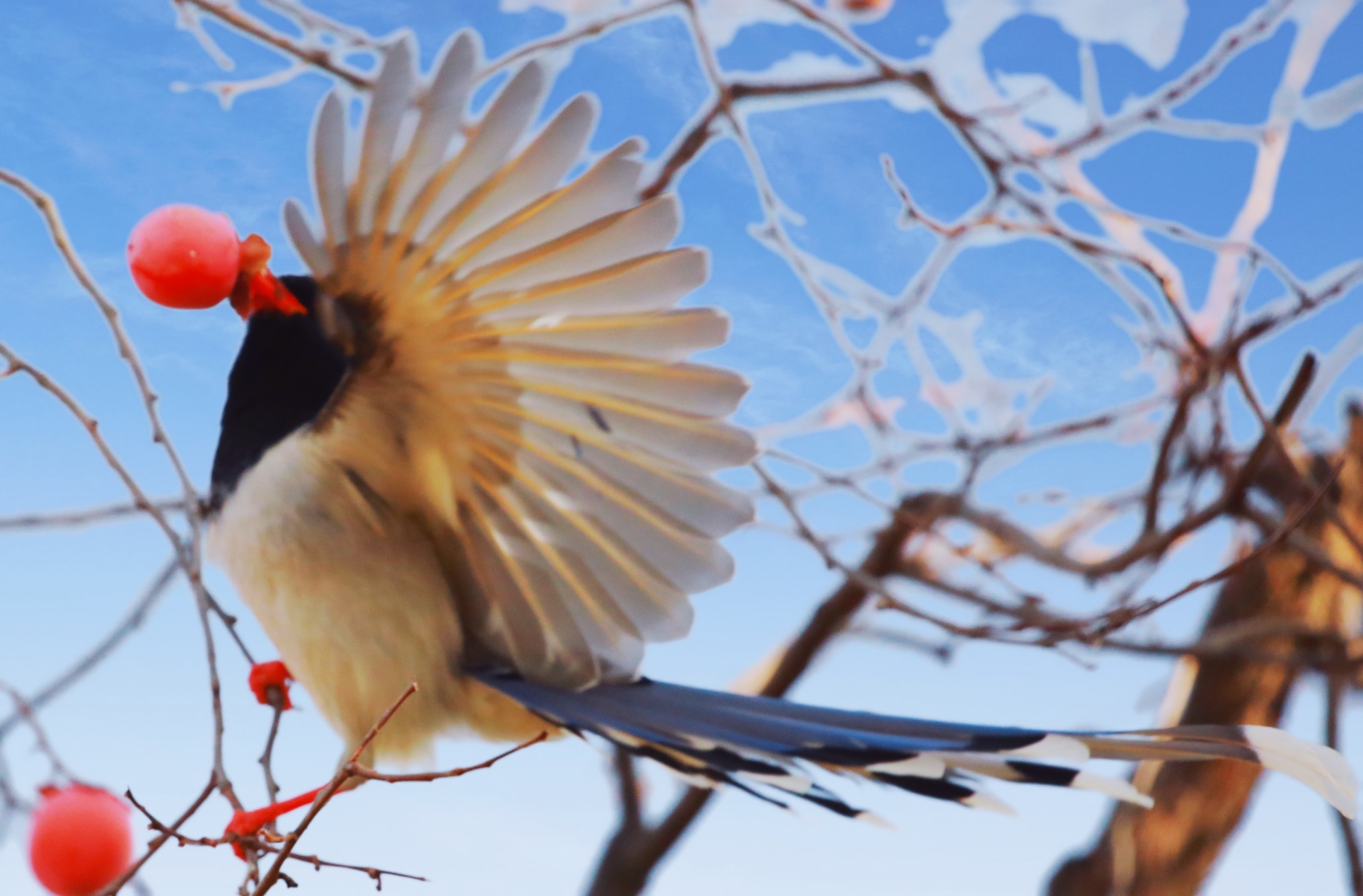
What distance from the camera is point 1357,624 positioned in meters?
1.75

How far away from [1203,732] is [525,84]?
455 millimetres

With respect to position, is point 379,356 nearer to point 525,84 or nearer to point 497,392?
point 497,392

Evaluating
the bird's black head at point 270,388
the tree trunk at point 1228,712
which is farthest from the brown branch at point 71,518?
the tree trunk at point 1228,712

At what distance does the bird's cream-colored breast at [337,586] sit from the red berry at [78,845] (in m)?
0.13

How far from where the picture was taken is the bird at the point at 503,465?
0.67 meters

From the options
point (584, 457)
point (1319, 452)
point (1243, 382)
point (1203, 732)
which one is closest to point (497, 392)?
point (584, 457)

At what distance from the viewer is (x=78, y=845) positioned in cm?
72

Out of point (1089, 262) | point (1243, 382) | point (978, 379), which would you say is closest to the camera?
point (1243, 382)

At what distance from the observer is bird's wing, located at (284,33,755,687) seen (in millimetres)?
671

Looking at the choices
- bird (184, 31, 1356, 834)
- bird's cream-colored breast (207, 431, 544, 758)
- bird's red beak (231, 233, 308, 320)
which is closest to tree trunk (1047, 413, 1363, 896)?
bird (184, 31, 1356, 834)

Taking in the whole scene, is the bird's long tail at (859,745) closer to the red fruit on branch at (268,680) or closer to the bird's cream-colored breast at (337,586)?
the bird's cream-colored breast at (337,586)

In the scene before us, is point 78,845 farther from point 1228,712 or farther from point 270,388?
point 1228,712

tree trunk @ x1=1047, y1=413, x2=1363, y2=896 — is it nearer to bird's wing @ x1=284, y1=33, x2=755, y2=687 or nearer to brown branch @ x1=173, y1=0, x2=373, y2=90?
bird's wing @ x1=284, y1=33, x2=755, y2=687

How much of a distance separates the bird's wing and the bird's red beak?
0.9 inches
